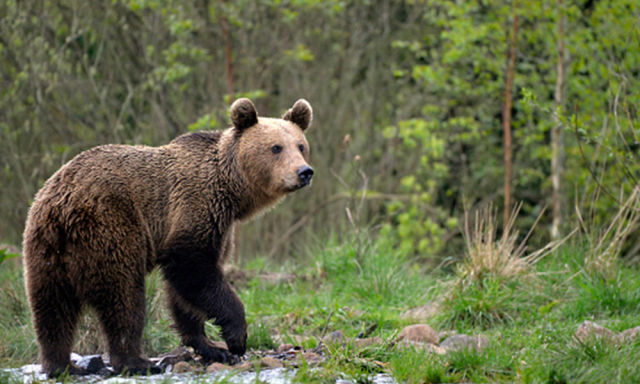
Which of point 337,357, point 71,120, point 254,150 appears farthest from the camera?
point 71,120

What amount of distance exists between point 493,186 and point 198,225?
10.5 metres

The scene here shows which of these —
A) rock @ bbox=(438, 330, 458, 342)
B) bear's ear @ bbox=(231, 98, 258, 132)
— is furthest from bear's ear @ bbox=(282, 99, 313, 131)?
rock @ bbox=(438, 330, 458, 342)

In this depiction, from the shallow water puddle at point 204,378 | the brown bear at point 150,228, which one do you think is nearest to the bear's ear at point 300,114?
the brown bear at point 150,228

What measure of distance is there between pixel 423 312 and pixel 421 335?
130cm

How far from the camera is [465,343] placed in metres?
5.30

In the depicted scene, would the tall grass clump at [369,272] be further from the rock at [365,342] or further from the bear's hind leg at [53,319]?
the bear's hind leg at [53,319]

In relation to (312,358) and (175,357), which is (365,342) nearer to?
(312,358)

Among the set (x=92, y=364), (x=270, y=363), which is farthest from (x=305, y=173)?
(x=92, y=364)

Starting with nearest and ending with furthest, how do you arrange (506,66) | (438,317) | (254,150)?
(254,150)
(438,317)
(506,66)

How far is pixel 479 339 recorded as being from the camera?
527 cm

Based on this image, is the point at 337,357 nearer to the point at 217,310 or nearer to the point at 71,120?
the point at 217,310

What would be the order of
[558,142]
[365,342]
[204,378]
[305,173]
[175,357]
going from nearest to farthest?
[204,378] < [365,342] < [175,357] < [305,173] < [558,142]

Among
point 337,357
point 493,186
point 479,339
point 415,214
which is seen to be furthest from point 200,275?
point 493,186

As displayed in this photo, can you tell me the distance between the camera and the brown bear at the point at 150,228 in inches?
192
